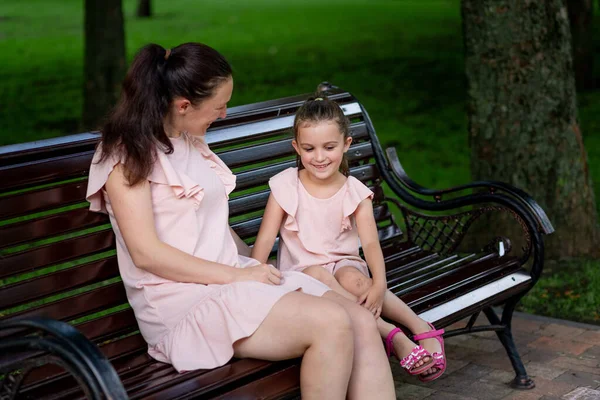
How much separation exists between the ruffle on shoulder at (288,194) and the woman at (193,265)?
347mm

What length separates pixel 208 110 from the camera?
129 inches

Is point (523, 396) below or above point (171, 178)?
below

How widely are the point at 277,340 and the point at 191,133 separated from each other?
862 millimetres

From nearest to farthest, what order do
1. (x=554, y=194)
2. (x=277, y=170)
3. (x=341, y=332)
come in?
(x=341, y=332) → (x=277, y=170) → (x=554, y=194)

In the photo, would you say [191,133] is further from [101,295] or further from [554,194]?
[554,194]

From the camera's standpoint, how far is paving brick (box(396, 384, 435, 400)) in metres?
4.06

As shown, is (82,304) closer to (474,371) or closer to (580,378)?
(474,371)

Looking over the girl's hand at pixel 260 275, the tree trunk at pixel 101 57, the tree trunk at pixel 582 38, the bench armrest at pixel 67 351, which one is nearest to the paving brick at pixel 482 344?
the girl's hand at pixel 260 275

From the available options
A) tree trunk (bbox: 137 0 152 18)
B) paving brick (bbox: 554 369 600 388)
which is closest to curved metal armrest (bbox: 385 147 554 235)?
A: paving brick (bbox: 554 369 600 388)

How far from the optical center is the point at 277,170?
423cm

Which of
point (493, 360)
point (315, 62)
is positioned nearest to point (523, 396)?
point (493, 360)

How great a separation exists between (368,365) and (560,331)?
210 centimetres

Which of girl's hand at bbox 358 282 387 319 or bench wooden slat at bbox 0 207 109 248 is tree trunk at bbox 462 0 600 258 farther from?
bench wooden slat at bbox 0 207 109 248

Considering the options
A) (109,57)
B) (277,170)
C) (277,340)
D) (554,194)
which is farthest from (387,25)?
(277,340)
